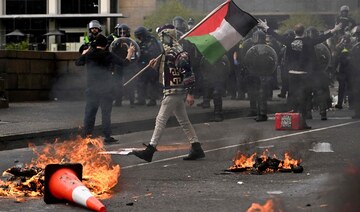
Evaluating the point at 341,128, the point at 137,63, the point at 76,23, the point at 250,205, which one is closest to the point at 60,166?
the point at 250,205

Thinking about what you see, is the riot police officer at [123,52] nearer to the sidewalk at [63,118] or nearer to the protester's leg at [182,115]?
the sidewalk at [63,118]

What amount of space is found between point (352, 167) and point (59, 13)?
52073 millimetres

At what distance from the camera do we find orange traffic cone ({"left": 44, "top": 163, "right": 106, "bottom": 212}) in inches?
328

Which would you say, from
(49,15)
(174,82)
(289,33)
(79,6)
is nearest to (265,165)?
(174,82)

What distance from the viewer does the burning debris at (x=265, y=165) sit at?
412 inches

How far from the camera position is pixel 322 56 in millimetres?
18234

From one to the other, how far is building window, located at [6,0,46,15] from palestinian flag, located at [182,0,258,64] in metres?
46.3

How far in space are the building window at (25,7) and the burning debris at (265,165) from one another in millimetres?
47572

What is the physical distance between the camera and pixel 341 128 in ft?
52.2

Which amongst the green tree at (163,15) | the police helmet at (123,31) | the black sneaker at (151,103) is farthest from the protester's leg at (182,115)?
the black sneaker at (151,103)

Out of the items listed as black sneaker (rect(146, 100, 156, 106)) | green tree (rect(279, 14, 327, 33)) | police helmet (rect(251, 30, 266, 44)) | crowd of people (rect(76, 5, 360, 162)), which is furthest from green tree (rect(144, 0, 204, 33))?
green tree (rect(279, 14, 327, 33))

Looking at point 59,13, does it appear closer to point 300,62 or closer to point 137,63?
point 137,63

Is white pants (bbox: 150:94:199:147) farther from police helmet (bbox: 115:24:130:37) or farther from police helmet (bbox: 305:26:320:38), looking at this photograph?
police helmet (bbox: 115:24:130:37)

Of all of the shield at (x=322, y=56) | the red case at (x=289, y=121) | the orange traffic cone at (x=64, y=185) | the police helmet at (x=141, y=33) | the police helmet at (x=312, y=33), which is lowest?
the red case at (x=289, y=121)
